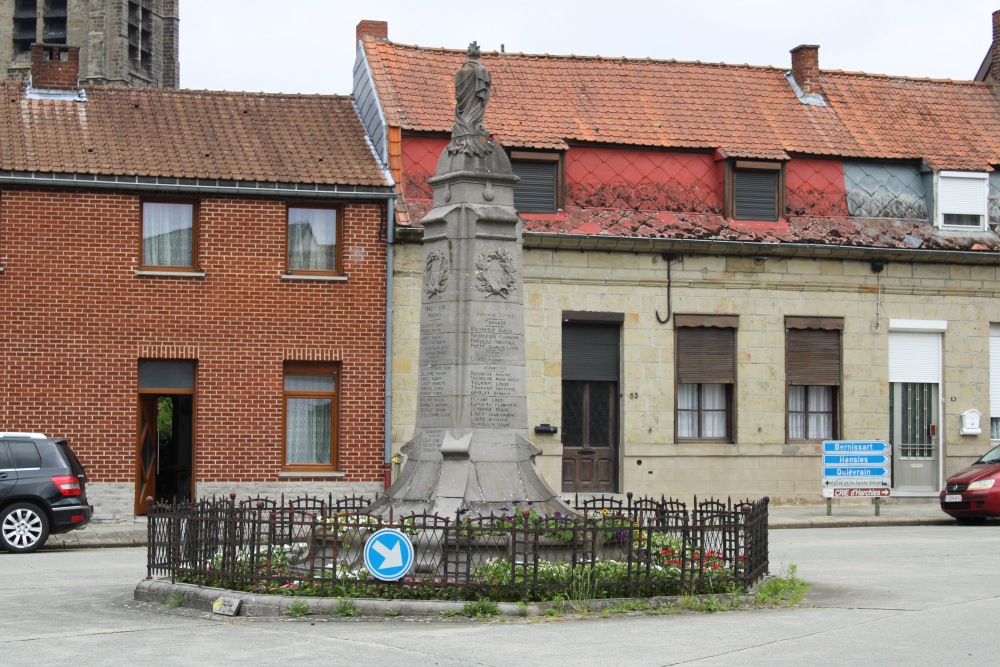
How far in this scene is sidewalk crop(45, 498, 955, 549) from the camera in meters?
22.4

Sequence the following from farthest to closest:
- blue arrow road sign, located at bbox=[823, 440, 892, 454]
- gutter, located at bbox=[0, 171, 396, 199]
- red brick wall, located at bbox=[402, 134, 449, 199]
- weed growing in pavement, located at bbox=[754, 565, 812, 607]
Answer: red brick wall, located at bbox=[402, 134, 449, 199], blue arrow road sign, located at bbox=[823, 440, 892, 454], gutter, located at bbox=[0, 171, 396, 199], weed growing in pavement, located at bbox=[754, 565, 812, 607]

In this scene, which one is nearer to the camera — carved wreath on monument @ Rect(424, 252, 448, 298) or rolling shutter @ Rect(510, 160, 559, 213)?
carved wreath on monument @ Rect(424, 252, 448, 298)

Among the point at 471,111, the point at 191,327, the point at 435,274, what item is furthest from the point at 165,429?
the point at 471,111

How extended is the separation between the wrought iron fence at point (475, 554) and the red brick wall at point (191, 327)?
10865mm

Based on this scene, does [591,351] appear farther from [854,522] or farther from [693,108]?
[693,108]

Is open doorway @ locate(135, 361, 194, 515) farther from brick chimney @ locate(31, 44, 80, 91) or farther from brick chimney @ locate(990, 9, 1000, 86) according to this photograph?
brick chimney @ locate(990, 9, 1000, 86)

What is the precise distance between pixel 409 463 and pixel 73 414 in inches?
449

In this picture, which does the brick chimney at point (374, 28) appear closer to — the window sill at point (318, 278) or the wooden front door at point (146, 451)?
the window sill at point (318, 278)

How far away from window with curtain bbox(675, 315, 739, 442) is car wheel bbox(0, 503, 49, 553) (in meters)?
12.1

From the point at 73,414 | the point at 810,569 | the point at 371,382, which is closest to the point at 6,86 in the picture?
the point at 73,414

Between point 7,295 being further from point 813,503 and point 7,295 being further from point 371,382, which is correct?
point 813,503

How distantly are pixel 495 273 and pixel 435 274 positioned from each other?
0.65 metres

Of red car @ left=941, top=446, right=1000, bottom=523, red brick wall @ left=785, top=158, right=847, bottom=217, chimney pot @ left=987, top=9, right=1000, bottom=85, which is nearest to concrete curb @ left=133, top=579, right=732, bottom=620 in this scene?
red car @ left=941, top=446, right=1000, bottom=523

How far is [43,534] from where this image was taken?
816 inches
